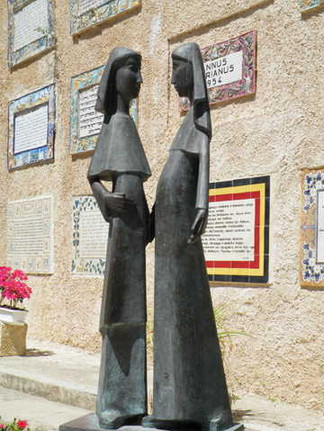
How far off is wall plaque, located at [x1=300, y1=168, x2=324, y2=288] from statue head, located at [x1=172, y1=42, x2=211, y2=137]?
1.92 metres

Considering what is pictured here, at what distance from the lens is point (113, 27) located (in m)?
7.39

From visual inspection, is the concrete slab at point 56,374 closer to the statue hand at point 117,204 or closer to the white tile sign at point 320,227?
the white tile sign at point 320,227

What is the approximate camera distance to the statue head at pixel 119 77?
348 cm

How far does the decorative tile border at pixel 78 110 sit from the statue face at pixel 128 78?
13.1 ft

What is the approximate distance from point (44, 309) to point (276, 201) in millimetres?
4040

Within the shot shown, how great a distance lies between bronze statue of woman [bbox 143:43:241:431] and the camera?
126 inches

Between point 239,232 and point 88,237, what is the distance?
2.55 metres

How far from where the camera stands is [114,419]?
10.7 feet

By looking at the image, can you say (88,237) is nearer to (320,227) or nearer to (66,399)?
(66,399)

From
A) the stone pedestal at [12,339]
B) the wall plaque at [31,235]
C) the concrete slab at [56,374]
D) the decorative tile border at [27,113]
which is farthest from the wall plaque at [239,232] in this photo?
the decorative tile border at [27,113]

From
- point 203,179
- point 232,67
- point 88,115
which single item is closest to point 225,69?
point 232,67

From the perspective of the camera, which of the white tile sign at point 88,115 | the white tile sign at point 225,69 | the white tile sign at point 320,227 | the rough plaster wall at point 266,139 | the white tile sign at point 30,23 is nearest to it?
the white tile sign at point 320,227

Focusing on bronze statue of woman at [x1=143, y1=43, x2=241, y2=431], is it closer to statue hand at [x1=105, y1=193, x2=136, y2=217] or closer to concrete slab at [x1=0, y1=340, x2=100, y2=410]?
statue hand at [x1=105, y1=193, x2=136, y2=217]

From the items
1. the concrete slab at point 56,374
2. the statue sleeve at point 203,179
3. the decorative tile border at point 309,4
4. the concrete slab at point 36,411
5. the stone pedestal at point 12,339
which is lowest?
the concrete slab at point 36,411
